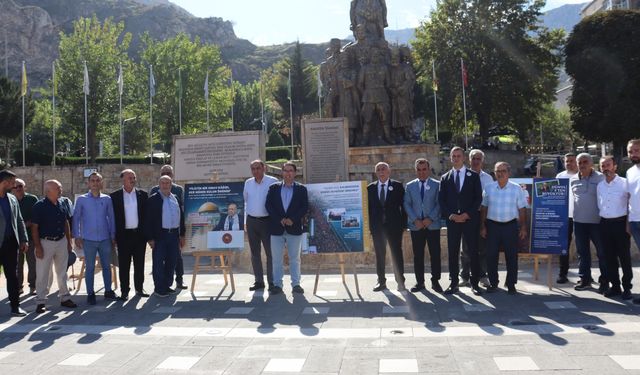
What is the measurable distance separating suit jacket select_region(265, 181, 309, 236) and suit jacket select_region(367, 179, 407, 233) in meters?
0.97

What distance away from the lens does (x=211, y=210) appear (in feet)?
25.7

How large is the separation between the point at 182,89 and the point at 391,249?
1394 inches

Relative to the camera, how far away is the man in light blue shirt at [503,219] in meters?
6.86

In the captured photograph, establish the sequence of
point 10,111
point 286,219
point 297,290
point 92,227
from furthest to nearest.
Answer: point 10,111, point 297,290, point 286,219, point 92,227

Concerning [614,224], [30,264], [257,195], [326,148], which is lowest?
[30,264]

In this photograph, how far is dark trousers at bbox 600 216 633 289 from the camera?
6.51m

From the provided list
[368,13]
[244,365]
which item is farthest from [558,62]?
[244,365]

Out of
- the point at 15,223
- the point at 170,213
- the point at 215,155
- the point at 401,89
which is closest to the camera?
the point at 15,223

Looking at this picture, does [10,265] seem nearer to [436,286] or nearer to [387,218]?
[387,218]

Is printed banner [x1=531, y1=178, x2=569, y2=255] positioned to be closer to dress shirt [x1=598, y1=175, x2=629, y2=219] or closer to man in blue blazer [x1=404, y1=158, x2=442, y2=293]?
dress shirt [x1=598, y1=175, x2=629, y2=219]

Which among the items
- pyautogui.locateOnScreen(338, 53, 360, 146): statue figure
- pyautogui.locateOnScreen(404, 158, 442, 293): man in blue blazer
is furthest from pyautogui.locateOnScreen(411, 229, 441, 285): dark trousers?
pyautogui.locateOnScreen(338, 53, 360, 146): statue figure

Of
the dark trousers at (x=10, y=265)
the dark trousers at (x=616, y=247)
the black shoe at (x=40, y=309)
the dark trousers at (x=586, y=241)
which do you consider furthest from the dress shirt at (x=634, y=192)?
the dark trousers at (x=10, y=265)

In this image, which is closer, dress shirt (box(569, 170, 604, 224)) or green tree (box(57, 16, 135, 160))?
dress shirt (box(569, 170, 604, 224))

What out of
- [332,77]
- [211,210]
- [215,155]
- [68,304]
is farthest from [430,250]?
[332,77]
